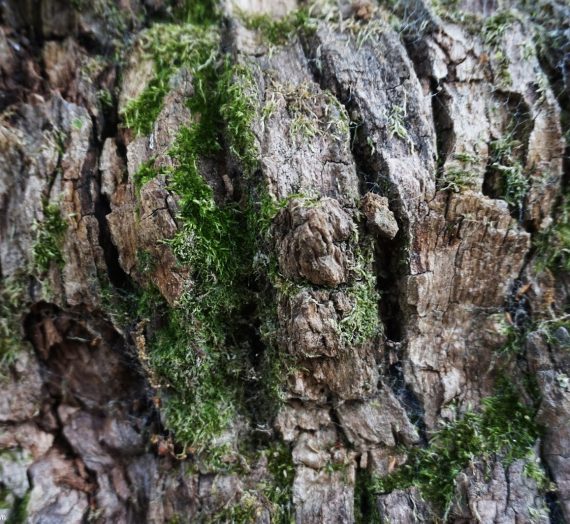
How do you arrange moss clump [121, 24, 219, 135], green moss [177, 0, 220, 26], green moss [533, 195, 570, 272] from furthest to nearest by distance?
1. green moss [177, 0, 220, 26]
2. moss clump [121, 24, 219, 135]
3. green moss [533, 195, 570, 272]

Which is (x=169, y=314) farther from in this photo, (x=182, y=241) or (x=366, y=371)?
(x=366, y=371)

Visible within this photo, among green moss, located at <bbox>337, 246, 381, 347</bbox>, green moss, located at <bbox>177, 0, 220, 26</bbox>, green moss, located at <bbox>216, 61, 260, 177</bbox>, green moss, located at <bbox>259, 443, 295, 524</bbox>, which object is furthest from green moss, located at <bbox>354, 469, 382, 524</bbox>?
green moss, located at <bbox>177, 0, 220, 26</bbox>

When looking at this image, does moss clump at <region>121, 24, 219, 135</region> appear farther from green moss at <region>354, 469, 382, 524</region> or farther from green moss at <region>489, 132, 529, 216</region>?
green moss at <region>354, 469, 382, 524</region>

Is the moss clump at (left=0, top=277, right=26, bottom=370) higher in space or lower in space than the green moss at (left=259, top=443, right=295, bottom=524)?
higher

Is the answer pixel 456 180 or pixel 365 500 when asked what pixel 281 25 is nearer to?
pixel 456 180

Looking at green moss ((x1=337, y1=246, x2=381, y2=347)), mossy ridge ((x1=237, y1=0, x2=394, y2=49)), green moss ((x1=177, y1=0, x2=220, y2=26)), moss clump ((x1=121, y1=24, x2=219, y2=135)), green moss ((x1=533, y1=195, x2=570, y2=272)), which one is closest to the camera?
green moss ((x1=337, y1=246, x2=381, y2=347))

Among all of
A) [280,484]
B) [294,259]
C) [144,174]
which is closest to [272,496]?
[280,484]
